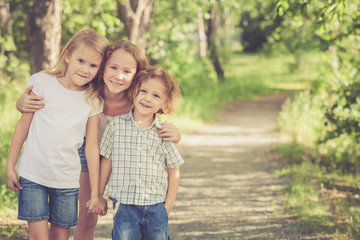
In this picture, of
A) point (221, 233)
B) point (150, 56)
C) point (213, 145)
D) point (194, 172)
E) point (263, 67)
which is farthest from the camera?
point (263, 67)

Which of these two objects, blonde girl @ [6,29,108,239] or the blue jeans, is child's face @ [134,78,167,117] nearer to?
blonde girl @ [6,29,108,239]

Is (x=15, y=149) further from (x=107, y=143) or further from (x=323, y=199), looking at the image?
(x=323, y=199)

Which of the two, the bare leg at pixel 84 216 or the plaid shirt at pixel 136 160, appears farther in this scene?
the bare leg at pixel 84 216

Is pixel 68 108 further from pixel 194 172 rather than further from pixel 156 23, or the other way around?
pixel 156 23

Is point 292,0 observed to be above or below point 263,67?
below

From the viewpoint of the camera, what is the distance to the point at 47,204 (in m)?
2.59

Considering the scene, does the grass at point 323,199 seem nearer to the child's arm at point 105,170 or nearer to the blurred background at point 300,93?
the blurred background at point 300,93

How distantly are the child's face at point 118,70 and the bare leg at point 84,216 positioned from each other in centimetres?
72

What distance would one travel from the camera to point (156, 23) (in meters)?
10.6

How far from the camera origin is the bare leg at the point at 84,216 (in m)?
2.98

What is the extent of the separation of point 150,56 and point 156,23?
0.91 m

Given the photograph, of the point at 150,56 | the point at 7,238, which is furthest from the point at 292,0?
the point at 150,56

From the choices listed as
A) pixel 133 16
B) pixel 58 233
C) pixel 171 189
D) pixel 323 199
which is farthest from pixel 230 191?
pixel 133 16

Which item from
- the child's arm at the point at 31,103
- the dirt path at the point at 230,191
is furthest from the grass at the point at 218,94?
the child's arm at the point at 31,103
